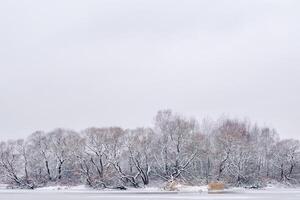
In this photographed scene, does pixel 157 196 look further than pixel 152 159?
No

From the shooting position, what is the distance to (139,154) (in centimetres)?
7931

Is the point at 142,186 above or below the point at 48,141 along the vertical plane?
below

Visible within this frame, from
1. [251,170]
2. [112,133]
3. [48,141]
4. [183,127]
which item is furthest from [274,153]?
[48,141]

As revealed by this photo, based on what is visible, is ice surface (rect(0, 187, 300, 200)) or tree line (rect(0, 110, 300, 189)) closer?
ice surface (rect(0, 187, 300, 200))

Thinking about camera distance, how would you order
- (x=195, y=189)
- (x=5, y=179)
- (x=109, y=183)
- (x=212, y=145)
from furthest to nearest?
(x=5, y=179) < (x=212, y=145) < (x=109, y=183) < (x=195, y=189)

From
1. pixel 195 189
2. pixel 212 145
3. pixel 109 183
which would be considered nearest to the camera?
pixel 195 189

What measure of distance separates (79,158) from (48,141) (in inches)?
495

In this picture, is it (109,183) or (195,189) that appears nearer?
(195,189)

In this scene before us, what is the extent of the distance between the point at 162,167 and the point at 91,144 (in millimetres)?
11334

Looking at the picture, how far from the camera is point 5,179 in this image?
87.5 meters

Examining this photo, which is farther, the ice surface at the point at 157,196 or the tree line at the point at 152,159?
the tree line at the point at 152,159

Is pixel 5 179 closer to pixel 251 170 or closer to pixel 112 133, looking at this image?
pixel 112 133

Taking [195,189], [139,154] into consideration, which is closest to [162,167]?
[139,154]

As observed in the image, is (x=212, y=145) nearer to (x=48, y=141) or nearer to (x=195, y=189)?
(x=195, y=189)
